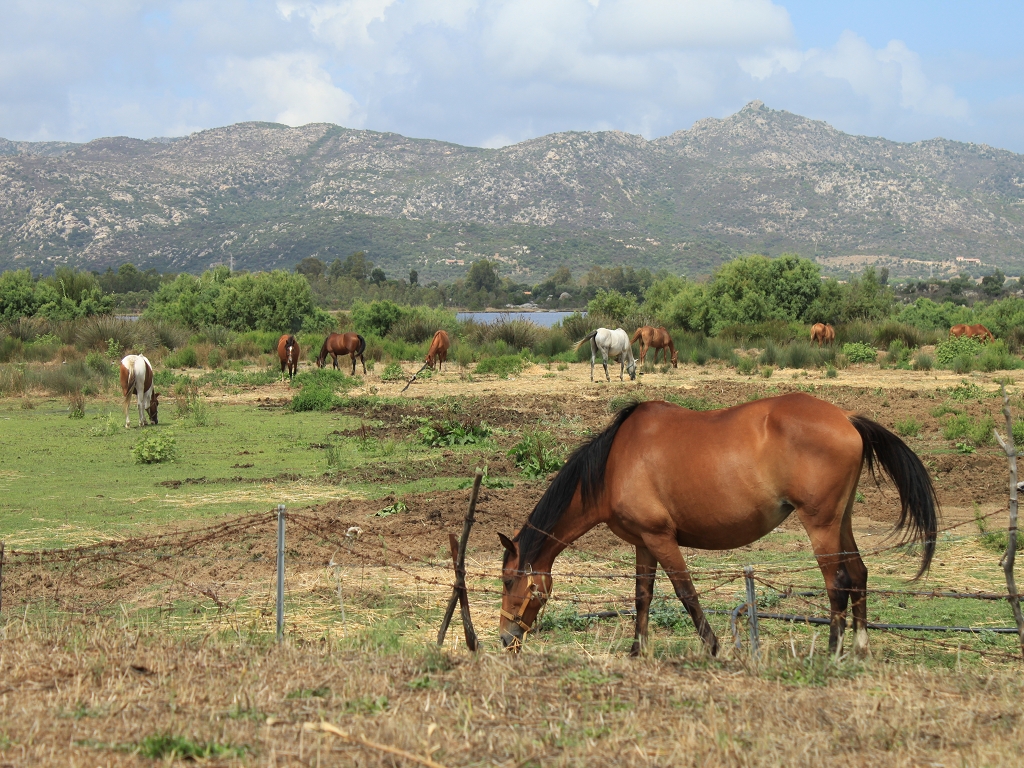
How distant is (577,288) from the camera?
362 ft

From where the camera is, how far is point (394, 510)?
1048 centimetres

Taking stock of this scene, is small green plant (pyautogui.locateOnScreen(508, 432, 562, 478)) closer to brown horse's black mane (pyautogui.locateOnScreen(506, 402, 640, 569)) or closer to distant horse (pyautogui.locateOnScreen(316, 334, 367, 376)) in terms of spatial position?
brown horse's black mane (pyautogui.locateOnScreen(506, 402, 640, 569))

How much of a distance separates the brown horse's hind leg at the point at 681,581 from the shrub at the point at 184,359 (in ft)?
92.4

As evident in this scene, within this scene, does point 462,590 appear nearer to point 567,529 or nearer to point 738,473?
point 567,529

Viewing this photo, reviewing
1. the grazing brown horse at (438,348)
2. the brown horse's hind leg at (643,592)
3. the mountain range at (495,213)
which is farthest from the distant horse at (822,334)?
the mountain range at (495,213)

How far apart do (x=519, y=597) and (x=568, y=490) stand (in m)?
0.77

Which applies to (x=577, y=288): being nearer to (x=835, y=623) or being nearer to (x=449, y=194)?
(x=449, y=194)

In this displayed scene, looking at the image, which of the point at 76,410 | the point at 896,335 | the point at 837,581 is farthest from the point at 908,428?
the point at 896,335

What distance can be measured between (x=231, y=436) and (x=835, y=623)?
13383mm

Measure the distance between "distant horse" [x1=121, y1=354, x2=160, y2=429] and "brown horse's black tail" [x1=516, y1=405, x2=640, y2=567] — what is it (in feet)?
44.6

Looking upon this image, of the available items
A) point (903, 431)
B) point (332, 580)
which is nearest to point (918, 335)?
point (903, 431)

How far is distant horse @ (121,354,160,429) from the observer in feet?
59.3

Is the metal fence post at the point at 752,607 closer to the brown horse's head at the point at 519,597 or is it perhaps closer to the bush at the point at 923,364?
the brown horse's head at the point at 519,597

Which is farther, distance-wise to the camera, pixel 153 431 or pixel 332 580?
pixel 153 431
